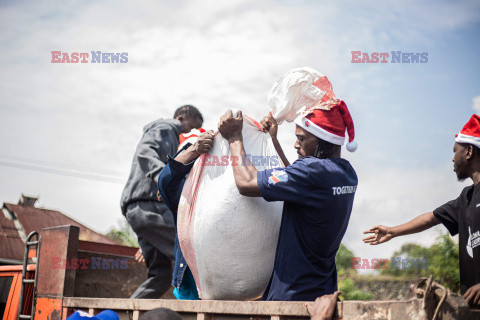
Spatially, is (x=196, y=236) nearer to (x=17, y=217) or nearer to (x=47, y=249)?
(x=47, y=249)

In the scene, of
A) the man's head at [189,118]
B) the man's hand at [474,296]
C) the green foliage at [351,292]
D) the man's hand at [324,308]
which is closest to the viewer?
the man's hand at [324,308]

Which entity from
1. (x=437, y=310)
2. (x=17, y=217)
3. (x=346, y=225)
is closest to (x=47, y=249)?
(x=346, y=225)

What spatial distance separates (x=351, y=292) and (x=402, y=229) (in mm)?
16396

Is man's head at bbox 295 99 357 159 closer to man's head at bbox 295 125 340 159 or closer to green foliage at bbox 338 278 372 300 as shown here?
man's head at bbox 295 125 340 159

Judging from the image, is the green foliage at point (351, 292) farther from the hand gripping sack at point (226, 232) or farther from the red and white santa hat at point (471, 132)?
the hand gripping sack at point (226, 232)

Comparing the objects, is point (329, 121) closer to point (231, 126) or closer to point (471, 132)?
point (231, 126)

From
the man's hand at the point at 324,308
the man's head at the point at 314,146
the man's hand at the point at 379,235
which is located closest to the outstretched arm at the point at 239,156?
the man's head at the point at 314,146

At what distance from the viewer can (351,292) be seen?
1834 cm

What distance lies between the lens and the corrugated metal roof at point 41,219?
14.7 metres

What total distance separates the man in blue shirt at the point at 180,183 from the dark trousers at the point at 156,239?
1.18m

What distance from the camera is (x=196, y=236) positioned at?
237cm

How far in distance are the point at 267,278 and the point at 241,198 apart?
40 cm

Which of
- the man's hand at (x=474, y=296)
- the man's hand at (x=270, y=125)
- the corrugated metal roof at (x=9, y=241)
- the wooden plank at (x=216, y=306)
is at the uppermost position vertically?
the corrugated metal roof at (x=9, y=241)

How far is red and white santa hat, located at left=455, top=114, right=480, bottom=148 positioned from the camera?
2.54 meters
